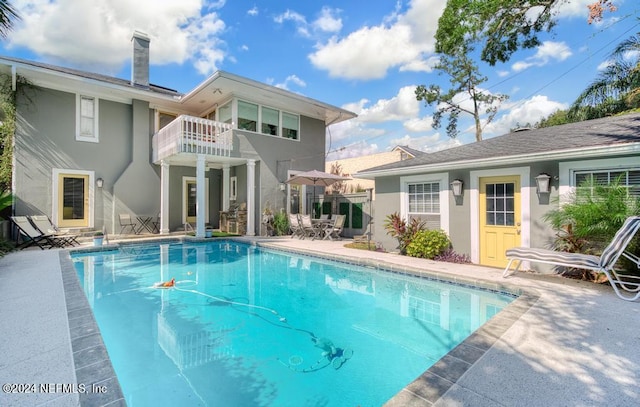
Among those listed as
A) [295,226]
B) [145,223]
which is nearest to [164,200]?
[145,223]

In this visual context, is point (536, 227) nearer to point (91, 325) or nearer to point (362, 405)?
point (362, 405)

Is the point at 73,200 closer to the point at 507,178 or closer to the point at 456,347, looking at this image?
the point at 456,347

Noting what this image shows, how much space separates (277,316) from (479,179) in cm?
591

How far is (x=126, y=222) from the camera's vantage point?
41.8 ft

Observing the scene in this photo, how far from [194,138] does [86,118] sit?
15.5 ft

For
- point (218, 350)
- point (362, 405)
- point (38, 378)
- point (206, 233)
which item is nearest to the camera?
point (38, 378)

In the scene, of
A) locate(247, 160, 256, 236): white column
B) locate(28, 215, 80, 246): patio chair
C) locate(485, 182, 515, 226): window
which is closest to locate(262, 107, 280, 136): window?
locate(247, 160, 256, 236): white column

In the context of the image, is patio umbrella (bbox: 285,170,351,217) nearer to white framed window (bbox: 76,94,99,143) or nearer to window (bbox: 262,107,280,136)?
window (bbox: 262,107,280,136)

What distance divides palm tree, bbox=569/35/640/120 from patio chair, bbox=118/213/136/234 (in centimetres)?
1871

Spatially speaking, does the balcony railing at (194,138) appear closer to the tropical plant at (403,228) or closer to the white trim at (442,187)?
the tropical plant at (403,228)

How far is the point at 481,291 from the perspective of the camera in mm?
5719

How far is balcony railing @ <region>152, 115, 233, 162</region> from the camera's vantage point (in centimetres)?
1115

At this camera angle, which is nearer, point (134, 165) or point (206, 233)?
point (206, 233)

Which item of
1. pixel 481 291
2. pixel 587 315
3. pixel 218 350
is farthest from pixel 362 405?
pixel 481 291
